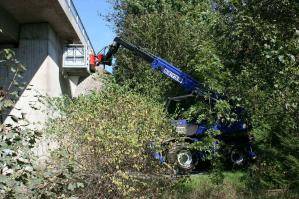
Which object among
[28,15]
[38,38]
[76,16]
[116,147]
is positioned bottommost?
[116,147]

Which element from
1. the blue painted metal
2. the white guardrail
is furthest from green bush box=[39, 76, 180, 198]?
the white guardrail

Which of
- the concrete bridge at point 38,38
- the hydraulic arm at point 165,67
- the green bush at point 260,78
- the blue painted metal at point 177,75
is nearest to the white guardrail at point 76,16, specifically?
the concrete bridge at point 38,38

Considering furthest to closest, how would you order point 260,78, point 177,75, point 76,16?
1. point 76,16
2. point 177,75
3. point 260,78

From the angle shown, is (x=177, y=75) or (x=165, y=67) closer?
(x=177, y=75)

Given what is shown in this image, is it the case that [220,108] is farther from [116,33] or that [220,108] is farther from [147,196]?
[116,33]

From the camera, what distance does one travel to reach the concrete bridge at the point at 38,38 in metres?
19.6

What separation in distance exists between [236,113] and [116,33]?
22.4 m

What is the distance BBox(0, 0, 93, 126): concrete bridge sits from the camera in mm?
19594

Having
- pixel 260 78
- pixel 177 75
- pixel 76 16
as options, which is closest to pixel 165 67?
pixel 177 75

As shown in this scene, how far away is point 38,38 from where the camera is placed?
2162 cm

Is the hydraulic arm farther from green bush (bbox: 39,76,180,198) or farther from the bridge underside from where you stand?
green bush (bbox: 39,76,180,198)

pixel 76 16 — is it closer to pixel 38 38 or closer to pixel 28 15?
pixel 38 38

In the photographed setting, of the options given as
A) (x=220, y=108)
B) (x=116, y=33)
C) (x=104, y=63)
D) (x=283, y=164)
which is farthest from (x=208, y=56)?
→ (x=116, y=33)

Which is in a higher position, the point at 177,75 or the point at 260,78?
the point at 177,75
